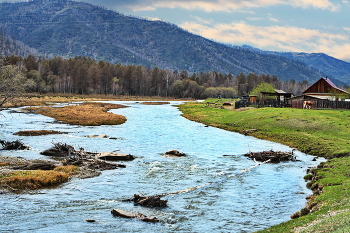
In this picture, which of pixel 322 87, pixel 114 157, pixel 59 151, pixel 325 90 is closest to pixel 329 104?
pixel 325 90

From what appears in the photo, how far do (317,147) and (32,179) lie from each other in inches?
1297

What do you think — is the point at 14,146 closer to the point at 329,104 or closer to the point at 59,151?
the point at 59,151

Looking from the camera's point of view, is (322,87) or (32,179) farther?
(322,87)

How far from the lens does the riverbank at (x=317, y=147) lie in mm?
16453

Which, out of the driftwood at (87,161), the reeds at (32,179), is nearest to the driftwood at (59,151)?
the driftwood at (87,161)

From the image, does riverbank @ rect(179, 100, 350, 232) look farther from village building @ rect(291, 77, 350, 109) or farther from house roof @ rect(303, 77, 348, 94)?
house roof @ rect(303, 77, 348, 94)

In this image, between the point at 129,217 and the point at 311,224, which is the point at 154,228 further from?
the point at 311,224

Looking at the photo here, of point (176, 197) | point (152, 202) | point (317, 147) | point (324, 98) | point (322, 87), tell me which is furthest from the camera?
point (322, 87)

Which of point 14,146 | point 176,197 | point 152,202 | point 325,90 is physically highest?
point 325,90

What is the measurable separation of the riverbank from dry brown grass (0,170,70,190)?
16768 mm

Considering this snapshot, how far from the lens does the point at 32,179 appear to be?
24984 mm

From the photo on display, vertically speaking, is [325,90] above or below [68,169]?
above

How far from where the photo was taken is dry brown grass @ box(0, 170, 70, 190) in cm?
2405

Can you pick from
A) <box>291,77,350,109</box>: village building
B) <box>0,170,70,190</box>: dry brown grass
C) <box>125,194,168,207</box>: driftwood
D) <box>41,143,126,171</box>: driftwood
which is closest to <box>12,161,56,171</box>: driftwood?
<box>0,170,70,190</box>: dry brown grass
